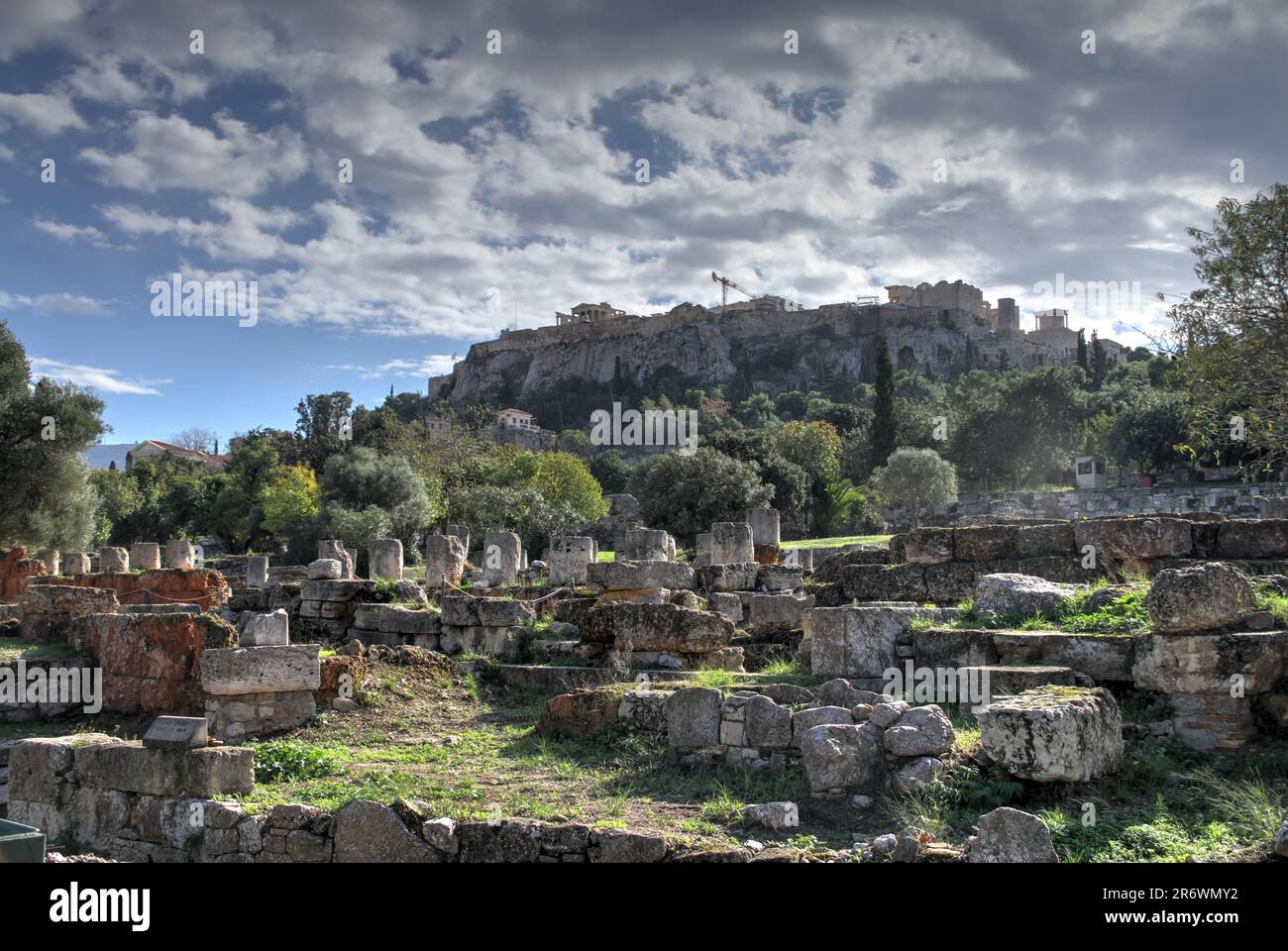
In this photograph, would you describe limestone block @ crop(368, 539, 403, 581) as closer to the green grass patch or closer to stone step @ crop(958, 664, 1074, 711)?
the green grass patch

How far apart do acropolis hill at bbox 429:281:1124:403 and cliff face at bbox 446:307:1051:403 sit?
14 centimetres

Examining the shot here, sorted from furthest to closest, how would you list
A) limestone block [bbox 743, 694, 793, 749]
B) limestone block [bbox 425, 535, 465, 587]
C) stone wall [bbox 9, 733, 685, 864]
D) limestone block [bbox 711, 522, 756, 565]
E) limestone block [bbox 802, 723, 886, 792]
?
limestone block [bbox 425, 535, 465, 587]
limestone block [bbox 711, 522, 756, 565]
limestone block [bbox 743, 694, 793, 749]
limestone block [bbox 802, 723, 886, 792]
stone wall [bbox 9, 733, 685, 864]

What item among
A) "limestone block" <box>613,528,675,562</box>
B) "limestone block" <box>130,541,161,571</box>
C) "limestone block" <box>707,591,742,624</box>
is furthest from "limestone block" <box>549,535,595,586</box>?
"limestone block" <box>130,541,161,571</box>

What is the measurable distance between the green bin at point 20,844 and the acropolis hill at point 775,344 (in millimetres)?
125623

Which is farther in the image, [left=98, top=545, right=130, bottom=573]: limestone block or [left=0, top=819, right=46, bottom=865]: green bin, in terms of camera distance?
[left=98, top=545, right=130, bottom=573]: limestone block

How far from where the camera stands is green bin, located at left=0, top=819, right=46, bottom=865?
473 centimetres

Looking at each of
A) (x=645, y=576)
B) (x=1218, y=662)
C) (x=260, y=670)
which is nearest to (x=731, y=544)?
(x=645, y=576)

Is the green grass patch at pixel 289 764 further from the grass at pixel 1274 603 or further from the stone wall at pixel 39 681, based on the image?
the grass at pixel 1274 603

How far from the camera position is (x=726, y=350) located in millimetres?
142250

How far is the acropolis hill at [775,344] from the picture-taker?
5187 inches

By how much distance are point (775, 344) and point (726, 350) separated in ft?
22.3
